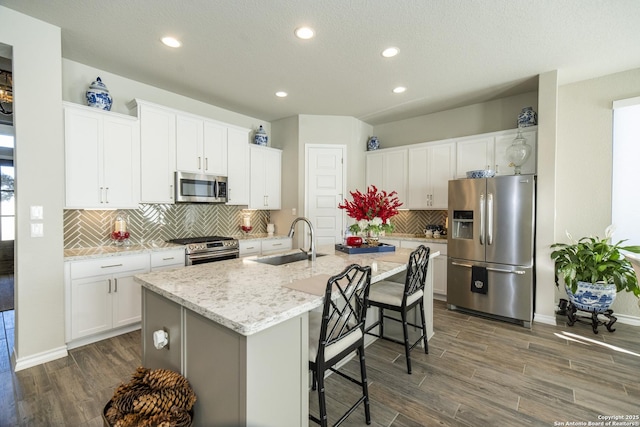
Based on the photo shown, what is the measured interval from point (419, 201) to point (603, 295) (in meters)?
2.37

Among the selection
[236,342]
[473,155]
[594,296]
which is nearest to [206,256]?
[236,342]

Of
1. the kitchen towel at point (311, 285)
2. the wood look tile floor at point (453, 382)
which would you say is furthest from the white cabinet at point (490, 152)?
the kitchen towel at point (311, 285)

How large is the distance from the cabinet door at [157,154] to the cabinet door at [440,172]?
3.71 m

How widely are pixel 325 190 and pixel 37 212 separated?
3.49m

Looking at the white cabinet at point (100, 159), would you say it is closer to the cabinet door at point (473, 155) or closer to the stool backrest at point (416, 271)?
the stool backrest at point (416, 271)

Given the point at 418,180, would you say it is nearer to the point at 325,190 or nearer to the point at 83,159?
the point at 325,190

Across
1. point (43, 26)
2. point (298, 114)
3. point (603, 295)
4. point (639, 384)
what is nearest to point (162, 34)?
point (43, 26)

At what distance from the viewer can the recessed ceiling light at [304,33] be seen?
2.48m

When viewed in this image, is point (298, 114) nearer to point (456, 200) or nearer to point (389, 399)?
point (456, 200)

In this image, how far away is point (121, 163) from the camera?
3.14 meters

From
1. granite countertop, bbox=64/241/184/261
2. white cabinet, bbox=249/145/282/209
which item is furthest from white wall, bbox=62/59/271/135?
granite countertop, bbox=64/241/184/261

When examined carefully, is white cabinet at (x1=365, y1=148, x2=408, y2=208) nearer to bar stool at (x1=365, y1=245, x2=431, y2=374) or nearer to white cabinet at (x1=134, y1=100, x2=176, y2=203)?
bar stool at (x1=365, y1=245, x2=431, y2=374)

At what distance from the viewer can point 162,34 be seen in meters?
2.54

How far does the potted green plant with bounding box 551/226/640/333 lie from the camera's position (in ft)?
9.79
